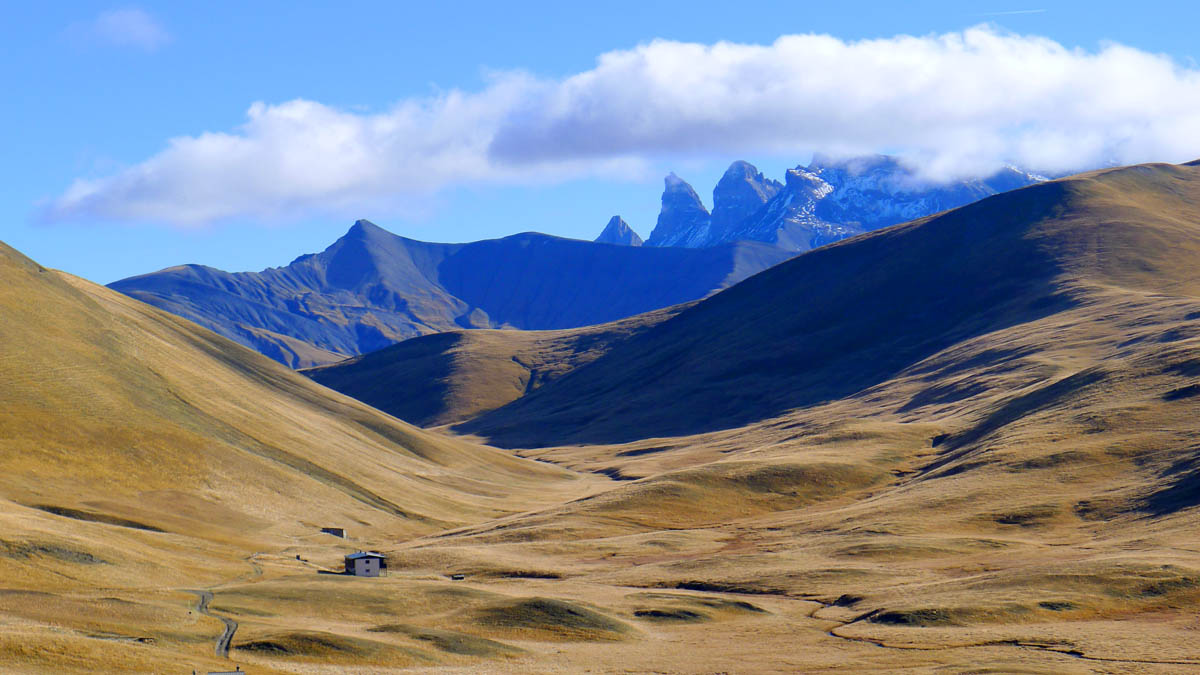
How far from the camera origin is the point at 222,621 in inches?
3031

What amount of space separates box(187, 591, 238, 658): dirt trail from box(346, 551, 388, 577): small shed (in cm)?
1793

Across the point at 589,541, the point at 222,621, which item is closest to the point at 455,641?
the point at 222,621

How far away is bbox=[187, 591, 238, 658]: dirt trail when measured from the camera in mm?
68656

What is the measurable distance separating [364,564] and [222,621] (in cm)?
2847

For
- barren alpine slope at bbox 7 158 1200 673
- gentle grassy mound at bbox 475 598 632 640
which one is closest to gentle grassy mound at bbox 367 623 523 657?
barren alpine slope at bbox 7 158 1200 673

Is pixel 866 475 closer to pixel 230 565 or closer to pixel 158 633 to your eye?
pixel 230 565

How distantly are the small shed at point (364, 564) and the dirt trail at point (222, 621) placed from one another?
17.9 meters

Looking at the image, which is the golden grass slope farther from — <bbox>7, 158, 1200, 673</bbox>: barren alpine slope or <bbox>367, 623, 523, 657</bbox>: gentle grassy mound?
<bbox>367, 623, 523, 657</bbox>: gentle grassy mound

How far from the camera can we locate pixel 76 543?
94438 millimetres

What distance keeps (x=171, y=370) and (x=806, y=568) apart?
113643 mm

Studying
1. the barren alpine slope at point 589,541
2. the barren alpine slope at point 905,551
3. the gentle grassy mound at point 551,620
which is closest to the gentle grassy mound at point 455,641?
the barren alpine slope at point 589,541

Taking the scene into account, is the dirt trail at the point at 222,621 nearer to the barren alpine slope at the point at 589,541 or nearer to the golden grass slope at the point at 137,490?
the barren alpine slope at the point at 589,541

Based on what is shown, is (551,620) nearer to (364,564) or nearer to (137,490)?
(364,564)

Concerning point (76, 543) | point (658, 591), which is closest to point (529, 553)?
point (658, 591)
